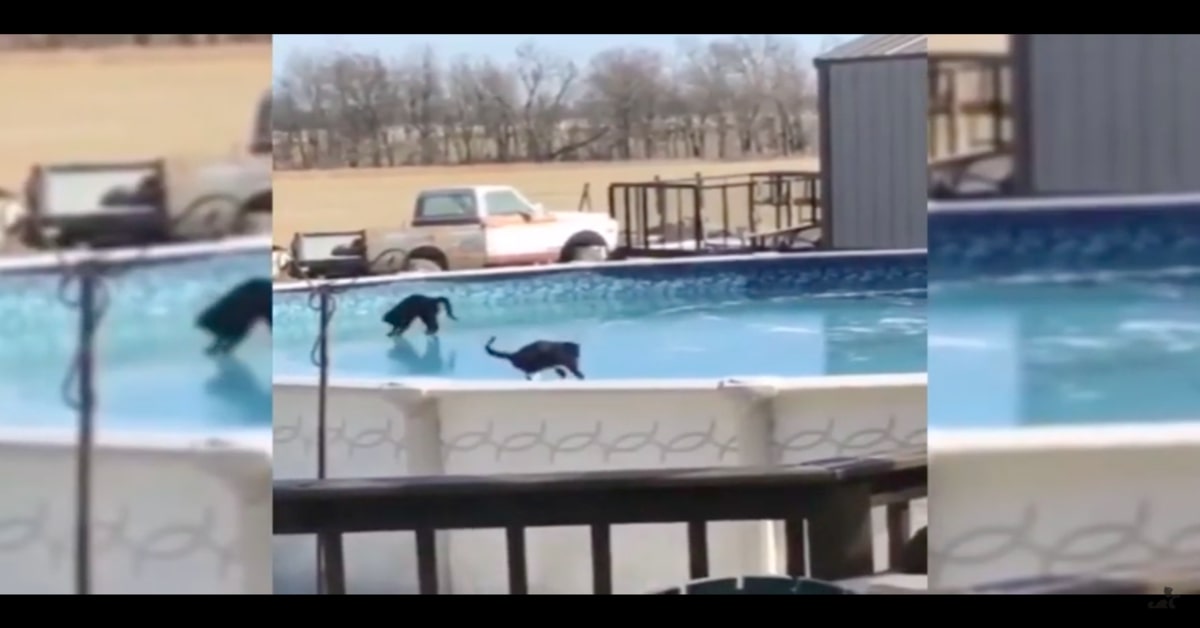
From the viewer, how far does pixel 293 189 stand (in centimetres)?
555

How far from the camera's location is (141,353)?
553cm

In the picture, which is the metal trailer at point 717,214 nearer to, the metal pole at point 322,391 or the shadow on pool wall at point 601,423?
the shadow on pool wall at point 601,423

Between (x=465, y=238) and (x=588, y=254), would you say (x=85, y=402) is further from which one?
(x=588, y=254)

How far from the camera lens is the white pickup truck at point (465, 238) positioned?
562 centimetres

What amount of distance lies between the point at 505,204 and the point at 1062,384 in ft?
6.40

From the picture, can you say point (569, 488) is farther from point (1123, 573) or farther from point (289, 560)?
point (1123, 573)

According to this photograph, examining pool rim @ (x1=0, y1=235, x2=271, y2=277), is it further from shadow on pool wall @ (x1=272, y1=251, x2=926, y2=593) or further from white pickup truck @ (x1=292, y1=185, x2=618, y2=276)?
shadow on pool wall @ (x1=272, y1=251, x2=926, y2=593)

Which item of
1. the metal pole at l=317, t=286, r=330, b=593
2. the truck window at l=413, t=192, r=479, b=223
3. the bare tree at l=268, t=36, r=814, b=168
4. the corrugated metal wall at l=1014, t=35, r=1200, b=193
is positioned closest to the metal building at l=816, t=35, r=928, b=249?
the bare tree at l=268, t=36, r=814, b=168

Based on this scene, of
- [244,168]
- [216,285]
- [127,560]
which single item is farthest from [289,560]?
[244,168]

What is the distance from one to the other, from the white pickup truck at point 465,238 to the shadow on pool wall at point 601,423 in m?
0.07

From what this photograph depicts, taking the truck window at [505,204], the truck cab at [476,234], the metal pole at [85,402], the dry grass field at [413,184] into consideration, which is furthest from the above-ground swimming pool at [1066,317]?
the metal pole at [85,402]

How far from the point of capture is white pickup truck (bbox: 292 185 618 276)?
18.5 ft

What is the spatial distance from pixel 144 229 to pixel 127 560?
1.08 metres

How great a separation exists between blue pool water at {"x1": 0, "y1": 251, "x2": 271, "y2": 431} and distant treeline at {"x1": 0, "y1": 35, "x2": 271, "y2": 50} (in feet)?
2.26
